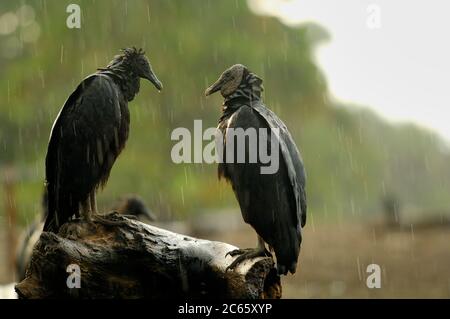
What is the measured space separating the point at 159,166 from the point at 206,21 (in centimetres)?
318

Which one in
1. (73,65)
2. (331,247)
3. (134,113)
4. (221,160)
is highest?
(73,65)

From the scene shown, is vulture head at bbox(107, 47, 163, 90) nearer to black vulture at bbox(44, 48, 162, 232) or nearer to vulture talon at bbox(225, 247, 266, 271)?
black vulture at bbox(44, 48, 162, 232)

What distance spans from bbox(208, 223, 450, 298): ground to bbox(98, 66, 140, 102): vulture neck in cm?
684

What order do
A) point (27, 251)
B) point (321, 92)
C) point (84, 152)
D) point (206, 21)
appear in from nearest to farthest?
point (84, 152) → point (27, 251) → point (206, 21) → point (321, 92)

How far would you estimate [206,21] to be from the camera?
15.1 metres

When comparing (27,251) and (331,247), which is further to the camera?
(331,247)

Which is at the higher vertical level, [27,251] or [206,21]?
[206,21]

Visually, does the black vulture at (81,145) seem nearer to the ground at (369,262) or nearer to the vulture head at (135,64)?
the vulture head at (135,64)

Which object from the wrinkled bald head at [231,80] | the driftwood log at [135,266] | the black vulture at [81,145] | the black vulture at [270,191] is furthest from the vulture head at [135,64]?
the driftwood log at [135,266]

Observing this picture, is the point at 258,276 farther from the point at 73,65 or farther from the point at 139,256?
the point at 73,65

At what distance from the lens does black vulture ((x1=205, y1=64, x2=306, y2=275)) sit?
455cm

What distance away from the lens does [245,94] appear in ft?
15.9
